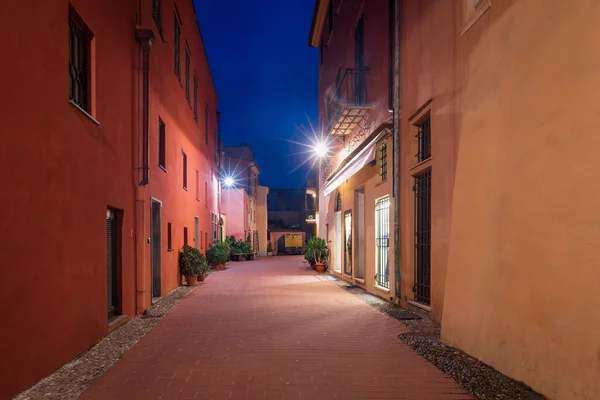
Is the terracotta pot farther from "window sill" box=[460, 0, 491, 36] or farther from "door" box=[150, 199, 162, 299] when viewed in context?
"window sill" box=[460, 0, 491, 36]

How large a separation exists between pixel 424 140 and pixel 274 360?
5.32m

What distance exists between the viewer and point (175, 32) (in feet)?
44.7

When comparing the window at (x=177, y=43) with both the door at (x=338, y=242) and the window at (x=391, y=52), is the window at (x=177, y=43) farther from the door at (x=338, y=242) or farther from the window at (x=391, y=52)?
the door at (x=338, y=242)

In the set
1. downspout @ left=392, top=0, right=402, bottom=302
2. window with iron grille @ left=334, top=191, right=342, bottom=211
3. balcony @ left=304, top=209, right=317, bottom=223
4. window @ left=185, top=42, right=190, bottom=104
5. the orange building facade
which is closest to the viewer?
the orange building facade

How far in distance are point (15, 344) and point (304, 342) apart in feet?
11.7

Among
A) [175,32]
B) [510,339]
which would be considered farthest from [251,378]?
[175,32]

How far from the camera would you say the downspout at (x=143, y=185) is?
331 inches

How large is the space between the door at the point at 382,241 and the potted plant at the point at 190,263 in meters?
5.52

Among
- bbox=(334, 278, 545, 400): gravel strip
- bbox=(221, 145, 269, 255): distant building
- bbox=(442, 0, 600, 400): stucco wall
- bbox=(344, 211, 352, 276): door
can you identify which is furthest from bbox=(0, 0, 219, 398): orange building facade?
bbox=(221, 145, 269, 255): distant building

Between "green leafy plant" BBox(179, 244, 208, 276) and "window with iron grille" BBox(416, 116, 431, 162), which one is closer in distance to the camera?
"window with iron grille" BBox(416, 116, 431, 162)

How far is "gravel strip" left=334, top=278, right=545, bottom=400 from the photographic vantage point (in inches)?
163

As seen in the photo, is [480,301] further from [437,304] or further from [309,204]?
[309,204]

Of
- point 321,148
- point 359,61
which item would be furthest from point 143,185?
point 321,148

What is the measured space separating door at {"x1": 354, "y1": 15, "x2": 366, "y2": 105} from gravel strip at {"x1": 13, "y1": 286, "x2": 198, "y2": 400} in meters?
8.05
